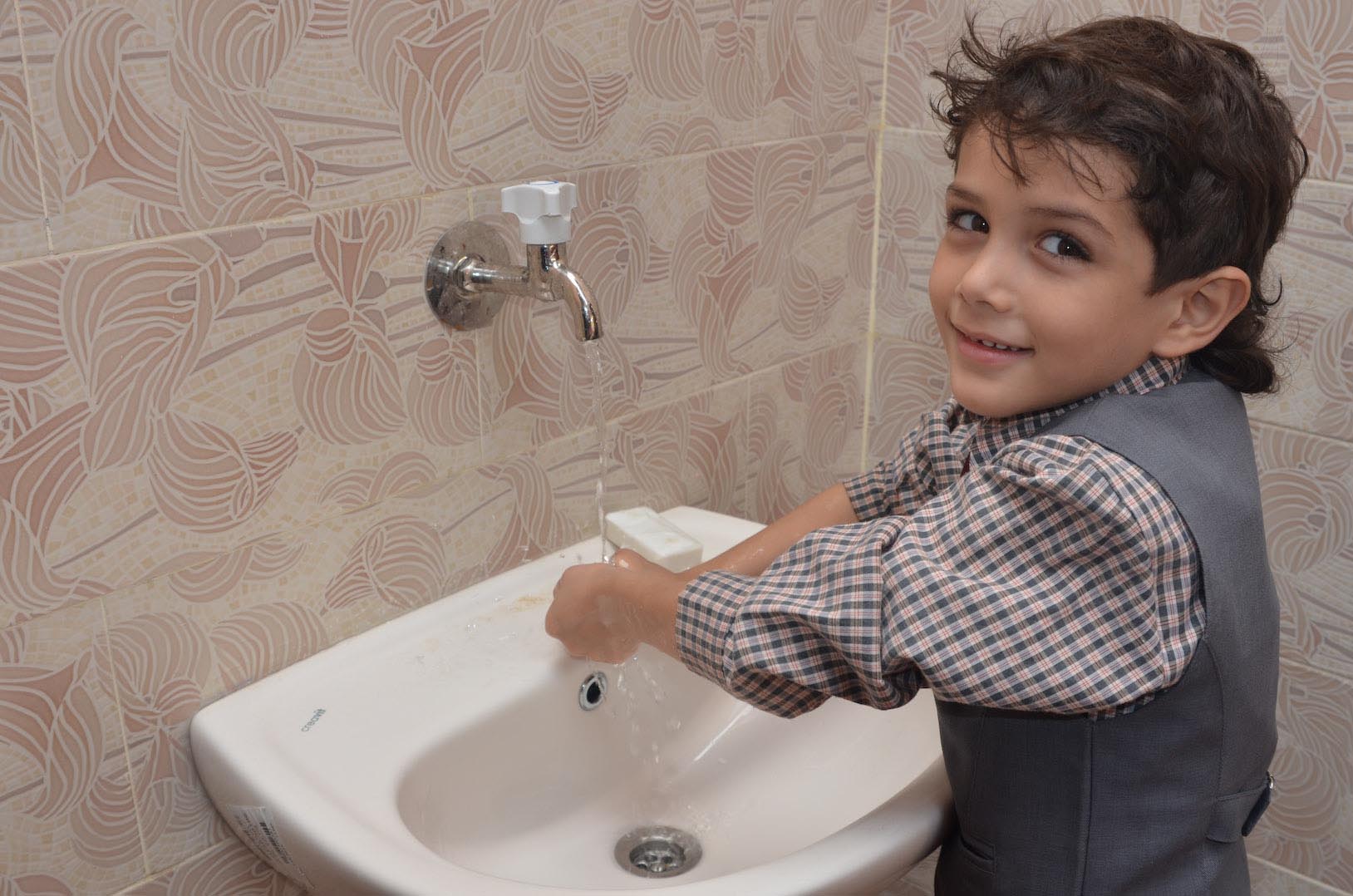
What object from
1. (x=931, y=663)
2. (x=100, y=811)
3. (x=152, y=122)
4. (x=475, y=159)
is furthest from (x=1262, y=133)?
(x=100, y=811)

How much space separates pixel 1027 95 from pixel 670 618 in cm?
41

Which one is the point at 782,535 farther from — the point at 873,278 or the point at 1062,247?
the point at 873,278

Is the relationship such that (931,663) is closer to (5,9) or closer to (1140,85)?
(1140,85)

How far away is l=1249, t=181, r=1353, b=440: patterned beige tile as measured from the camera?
1.13m

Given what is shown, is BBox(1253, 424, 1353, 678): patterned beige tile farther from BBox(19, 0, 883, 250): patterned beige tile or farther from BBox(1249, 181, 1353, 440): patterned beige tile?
BBox(19, 0, 883, 250): patterned beige tile

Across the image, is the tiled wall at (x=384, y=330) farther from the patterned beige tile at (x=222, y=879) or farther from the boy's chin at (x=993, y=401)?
the boy's chin at (x=993, y=401)

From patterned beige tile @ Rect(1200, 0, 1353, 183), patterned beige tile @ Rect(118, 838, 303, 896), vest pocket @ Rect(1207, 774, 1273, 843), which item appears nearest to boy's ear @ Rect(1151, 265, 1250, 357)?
vest pocket @ Rect(1207, 774, 1273, 843)

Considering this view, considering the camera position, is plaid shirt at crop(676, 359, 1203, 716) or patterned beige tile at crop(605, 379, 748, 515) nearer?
plaid shirt at crop(676, 359, 1203, 716)

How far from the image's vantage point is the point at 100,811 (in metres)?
0.84

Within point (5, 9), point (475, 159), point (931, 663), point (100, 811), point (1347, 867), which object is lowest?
point (1347, 867)

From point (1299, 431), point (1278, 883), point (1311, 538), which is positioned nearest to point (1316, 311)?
point (1299, 431)

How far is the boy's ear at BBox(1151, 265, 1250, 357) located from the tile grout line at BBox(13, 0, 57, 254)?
0.68 meters

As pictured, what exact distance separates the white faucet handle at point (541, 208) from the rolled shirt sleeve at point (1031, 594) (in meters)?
0.32

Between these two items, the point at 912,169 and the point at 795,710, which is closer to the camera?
the point at 795,710
